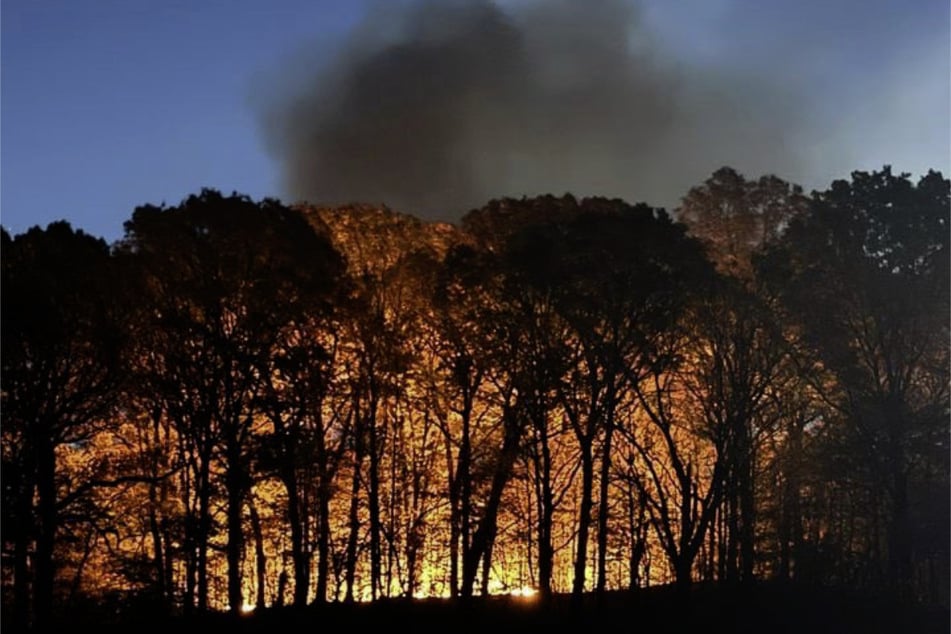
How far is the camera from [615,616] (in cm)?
3300

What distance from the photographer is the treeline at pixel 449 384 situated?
28.0 metres

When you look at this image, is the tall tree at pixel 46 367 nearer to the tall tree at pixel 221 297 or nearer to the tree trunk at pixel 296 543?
the tall tree at pixel 221 297

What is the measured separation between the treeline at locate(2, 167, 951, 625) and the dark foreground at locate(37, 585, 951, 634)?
40.1 inches

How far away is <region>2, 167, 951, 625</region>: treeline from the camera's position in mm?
28016

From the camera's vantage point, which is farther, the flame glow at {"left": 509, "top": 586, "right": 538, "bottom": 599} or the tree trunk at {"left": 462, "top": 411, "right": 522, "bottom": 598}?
the flame glow at {"left": 509, "top": 586, "right": 538, "bottom": 599}

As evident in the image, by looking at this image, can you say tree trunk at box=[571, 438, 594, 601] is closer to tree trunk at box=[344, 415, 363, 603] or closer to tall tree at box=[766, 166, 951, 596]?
tree trunk at box=[344, 415, 363, 603]

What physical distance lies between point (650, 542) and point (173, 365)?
23496mm

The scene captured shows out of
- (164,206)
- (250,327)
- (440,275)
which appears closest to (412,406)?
(440,275)

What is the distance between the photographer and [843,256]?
37.4 meters

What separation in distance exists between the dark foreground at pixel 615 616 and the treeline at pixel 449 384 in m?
1.02

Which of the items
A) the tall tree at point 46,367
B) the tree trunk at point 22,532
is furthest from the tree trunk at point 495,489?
the tree trunk at point 22,532

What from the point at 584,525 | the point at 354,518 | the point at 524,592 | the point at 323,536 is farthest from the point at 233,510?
the point at 524,592

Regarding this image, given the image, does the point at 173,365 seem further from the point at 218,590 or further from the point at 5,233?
the point at 218,590

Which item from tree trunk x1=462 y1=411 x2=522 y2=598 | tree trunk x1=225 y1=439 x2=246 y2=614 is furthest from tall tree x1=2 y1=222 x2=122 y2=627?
tree trunk x1=462 y1=411 x2=522 y2=598
